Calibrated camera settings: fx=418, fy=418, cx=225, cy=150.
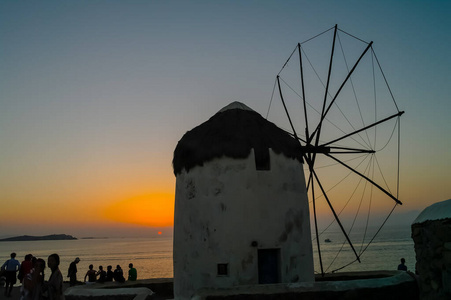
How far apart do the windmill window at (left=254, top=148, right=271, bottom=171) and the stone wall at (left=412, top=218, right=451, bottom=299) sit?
246 inches

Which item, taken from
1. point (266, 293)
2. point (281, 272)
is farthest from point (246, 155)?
point (266, 293)

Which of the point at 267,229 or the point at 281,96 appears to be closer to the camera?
the point at 267,229

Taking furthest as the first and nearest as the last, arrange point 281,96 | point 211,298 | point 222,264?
1. point 281,96
2. point 222,264
3. point 211,298

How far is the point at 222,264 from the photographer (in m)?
11.7

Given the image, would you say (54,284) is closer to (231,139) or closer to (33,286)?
(33,286)

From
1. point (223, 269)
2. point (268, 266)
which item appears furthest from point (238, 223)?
point (268, 266)

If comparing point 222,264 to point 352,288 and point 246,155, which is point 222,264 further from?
point 352,288

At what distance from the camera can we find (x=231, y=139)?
41.2ft

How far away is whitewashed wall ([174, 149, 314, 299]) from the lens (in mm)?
11766

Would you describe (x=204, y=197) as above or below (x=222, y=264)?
above

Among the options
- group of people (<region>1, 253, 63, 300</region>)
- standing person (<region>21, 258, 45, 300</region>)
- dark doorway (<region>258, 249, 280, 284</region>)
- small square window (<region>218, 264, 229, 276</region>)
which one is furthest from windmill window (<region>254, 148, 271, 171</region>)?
standing person (<region>21, 258, 45, 300</region>)

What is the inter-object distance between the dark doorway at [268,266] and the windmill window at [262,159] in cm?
243

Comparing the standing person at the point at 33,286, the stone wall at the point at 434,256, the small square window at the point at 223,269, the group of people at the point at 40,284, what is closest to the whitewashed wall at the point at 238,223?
the small square window at the point at 223,269

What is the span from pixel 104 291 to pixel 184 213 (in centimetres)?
365
